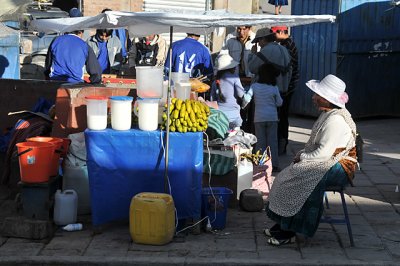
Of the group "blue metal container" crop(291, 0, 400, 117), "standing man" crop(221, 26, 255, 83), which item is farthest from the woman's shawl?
"blue metal container" crop(291, 0, 400, 117)

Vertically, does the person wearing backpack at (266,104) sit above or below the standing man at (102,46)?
below

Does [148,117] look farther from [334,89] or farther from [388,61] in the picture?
[388,61]

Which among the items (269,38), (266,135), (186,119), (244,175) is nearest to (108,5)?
(269,38)

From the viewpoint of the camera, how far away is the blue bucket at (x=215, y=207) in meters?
7.36

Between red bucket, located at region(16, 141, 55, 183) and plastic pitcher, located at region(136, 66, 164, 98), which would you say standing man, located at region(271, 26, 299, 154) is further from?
red bucket, located at region(16, 141, 55, 183)

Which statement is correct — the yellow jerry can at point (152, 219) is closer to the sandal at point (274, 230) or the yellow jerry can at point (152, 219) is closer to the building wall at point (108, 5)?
the sandal at point (274, 230)

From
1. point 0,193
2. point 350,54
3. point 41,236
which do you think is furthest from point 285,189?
point 350,54

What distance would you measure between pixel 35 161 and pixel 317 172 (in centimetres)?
275

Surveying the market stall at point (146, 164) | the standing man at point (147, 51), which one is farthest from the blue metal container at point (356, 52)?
the market stall at point (146, 164)

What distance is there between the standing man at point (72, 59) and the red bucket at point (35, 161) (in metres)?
2.94

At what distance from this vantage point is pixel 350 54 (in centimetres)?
1439

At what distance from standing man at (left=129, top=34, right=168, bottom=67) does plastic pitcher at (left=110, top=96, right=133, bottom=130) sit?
7.15 m

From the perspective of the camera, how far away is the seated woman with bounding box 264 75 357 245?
22.1 feet

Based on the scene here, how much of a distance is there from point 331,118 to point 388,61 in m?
8.61
